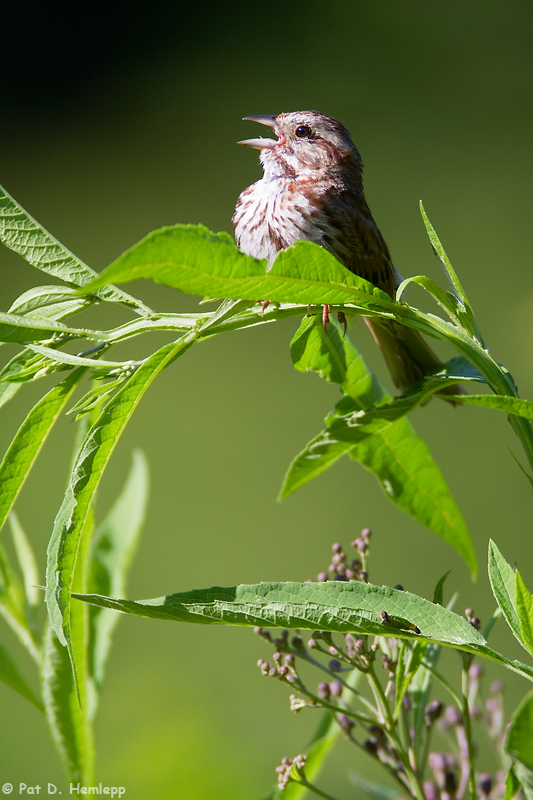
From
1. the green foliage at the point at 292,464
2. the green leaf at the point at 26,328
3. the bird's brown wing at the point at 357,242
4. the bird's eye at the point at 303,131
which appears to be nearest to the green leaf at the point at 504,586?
the green foliage at the point at 292,464

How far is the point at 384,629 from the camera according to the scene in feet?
1.73

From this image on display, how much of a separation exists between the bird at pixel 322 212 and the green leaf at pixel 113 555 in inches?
18.8

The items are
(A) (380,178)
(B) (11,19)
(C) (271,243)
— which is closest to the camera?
(C) (271,243)

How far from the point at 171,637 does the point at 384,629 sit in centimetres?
311

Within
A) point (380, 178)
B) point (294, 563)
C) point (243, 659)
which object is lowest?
point (243, 659)

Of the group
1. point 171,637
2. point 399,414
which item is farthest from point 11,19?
point 399,414

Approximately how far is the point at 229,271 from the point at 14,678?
46 cm

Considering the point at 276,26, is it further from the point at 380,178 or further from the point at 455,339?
the point at 455,339

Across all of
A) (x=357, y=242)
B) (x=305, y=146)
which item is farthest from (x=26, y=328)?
(x=305, y=146)

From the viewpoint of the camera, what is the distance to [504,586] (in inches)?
22.4

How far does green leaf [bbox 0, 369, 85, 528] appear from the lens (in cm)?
60

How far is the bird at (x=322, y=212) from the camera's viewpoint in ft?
4.17

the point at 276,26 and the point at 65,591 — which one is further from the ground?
the point at 276,26

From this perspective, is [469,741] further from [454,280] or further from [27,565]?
[27,565]
